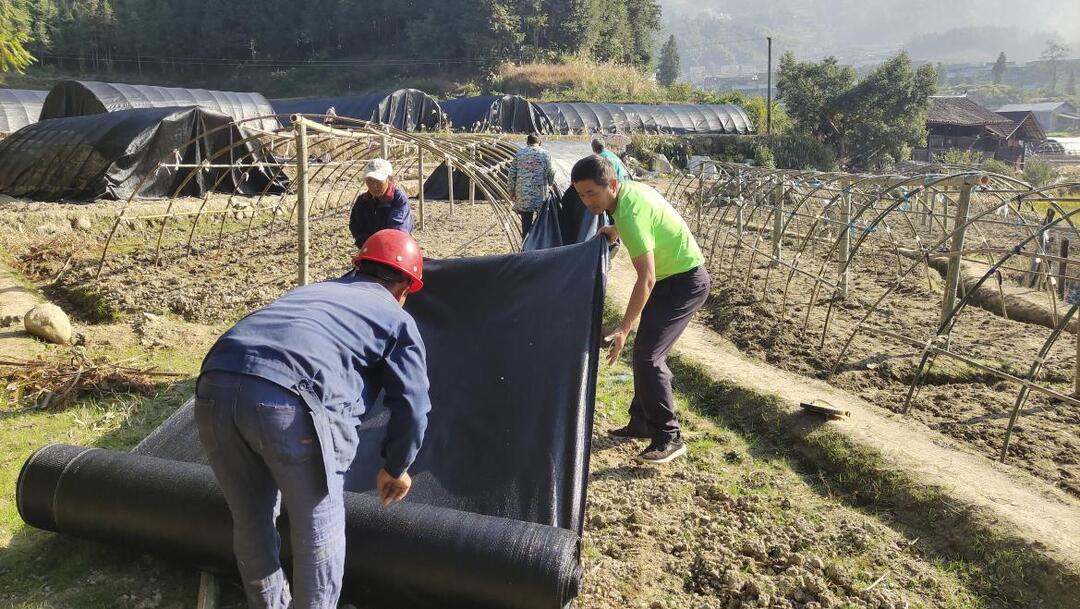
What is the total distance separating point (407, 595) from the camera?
313 cm

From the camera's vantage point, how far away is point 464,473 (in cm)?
379

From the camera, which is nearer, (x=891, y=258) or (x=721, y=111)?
(x=891, y=258)

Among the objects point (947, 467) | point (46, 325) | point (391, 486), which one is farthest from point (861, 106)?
point (391, 486)

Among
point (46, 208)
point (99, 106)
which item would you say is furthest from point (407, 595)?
point (99, 106)

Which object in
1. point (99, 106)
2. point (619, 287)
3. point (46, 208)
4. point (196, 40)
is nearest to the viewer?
point (619, 287)

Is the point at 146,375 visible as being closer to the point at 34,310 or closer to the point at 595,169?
the point at 34,310

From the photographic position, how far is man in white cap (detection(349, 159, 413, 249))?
5910mm

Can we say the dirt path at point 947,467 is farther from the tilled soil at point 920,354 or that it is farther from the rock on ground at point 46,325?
the rock on ground at point 46,325

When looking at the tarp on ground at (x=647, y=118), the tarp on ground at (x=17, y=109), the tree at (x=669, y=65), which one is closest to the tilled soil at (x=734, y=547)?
the tarp on ground at (x=17, y=109)

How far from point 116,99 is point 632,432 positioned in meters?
19.0

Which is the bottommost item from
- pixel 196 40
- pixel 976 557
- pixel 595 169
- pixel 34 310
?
Result: pixel 976 557

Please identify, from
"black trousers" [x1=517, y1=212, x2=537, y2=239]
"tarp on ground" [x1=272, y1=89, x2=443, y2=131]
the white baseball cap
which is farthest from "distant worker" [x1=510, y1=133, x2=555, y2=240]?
"tarp on ground" [x1=272, y1=89, x2=443, y2=131]

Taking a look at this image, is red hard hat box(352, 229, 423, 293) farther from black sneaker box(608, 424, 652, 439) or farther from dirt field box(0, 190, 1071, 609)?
black sneaker box(608, 424, 652, 439)

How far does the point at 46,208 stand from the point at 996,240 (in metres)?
16.6
